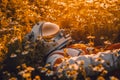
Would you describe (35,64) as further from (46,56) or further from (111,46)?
(111,46)

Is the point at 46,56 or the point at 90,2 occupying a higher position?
the point at 90,2

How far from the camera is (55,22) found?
13.2ft

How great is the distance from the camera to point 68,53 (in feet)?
10.2

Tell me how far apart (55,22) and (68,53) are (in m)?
0.96

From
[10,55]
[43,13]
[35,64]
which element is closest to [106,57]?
[35,64]

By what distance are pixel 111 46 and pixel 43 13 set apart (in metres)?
1.57

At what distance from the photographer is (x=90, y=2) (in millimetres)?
4152

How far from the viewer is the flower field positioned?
273 cm

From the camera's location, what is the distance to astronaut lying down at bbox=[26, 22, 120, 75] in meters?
2.65

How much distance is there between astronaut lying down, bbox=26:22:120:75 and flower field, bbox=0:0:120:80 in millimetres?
33

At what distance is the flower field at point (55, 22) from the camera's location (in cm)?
273

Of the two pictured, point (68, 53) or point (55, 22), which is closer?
point (68, 53)

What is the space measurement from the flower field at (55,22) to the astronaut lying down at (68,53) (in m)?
0.03

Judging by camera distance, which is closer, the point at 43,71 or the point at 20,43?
the point at 43,71
